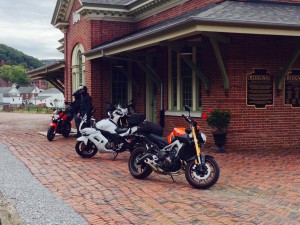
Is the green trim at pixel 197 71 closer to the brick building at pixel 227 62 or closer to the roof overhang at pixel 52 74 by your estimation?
the brick building at pixel 227 62

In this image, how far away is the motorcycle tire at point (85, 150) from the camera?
35.8 ft

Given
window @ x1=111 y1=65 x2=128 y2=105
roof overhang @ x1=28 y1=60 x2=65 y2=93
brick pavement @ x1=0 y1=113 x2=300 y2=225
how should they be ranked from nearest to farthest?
brick pavement @ x1=0 y1=113 x2=300 y2=225
window @ x1=111 y1=65 x2=128 y2=105
roof overhang @ x1=28 y1=60 x2=65 y2=93

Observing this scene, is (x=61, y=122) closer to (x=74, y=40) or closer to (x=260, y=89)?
(x=74, y=40)

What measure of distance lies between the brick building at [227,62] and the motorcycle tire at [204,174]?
10.9ft

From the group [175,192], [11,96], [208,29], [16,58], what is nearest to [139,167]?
[175,192]

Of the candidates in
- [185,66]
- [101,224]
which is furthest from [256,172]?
[185,66]

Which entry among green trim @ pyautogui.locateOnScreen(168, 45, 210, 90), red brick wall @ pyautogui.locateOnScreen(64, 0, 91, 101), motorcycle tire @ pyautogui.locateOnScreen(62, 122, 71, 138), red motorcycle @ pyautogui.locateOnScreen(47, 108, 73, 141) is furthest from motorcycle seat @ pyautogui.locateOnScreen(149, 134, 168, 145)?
red brick wall @ pyautogui.locateOnScreen(64, 0, 91, 101)

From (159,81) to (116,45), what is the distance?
2451 mm

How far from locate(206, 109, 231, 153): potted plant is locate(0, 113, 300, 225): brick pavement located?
67cm

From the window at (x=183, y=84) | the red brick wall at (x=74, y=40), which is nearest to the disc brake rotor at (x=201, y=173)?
the window at (x=183, y=84)

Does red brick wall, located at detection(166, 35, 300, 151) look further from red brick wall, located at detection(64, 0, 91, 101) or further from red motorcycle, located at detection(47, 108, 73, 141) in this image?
red brick wall, located at detection(64, 0, 91, 101)

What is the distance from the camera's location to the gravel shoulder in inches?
213

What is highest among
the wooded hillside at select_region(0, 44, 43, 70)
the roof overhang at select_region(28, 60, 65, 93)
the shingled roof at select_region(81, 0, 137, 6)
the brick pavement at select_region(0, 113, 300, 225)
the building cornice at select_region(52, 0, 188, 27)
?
the wooded hillside at select_region(0, 44, 43, 70)

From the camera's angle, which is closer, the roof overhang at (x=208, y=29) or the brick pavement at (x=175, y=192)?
the brick pavement at (x=175, y=192)
